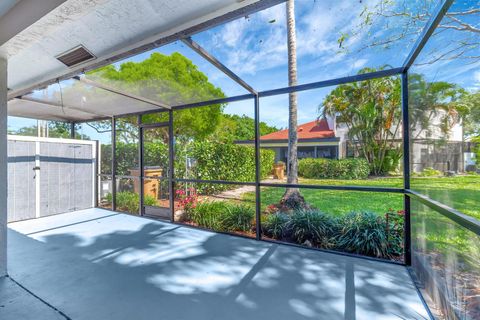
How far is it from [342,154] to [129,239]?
8.94m

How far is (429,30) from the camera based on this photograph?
6.54 ft

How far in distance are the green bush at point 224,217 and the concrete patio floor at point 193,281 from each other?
54 cm

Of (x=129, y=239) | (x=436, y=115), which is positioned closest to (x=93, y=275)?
(x=129, y=239)

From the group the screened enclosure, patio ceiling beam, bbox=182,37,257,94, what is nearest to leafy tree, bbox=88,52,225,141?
the screened enclosure

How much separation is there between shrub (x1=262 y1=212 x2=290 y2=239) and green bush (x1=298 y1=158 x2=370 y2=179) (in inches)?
243

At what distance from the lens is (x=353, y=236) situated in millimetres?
3535

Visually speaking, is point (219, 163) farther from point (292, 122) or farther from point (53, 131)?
point (53, 131)

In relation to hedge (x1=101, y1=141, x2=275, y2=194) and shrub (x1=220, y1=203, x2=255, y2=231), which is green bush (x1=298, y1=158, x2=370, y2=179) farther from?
shrub (x1=220, y1=203, x2=255, y2=231)

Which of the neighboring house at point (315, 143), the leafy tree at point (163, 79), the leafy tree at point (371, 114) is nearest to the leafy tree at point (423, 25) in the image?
the leafy tree at point (163, 79)

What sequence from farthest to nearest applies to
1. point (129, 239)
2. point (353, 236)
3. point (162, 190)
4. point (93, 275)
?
1. point (162, 190)
2. point (129, 239)
3. point (353, 236)
4. point (93, 275)

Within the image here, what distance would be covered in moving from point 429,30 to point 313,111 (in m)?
6.61

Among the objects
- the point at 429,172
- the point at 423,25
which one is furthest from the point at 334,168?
the point at 423,25

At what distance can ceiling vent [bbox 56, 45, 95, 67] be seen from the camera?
2586 mm

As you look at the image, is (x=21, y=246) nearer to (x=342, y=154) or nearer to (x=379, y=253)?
(x=379, y=253)
